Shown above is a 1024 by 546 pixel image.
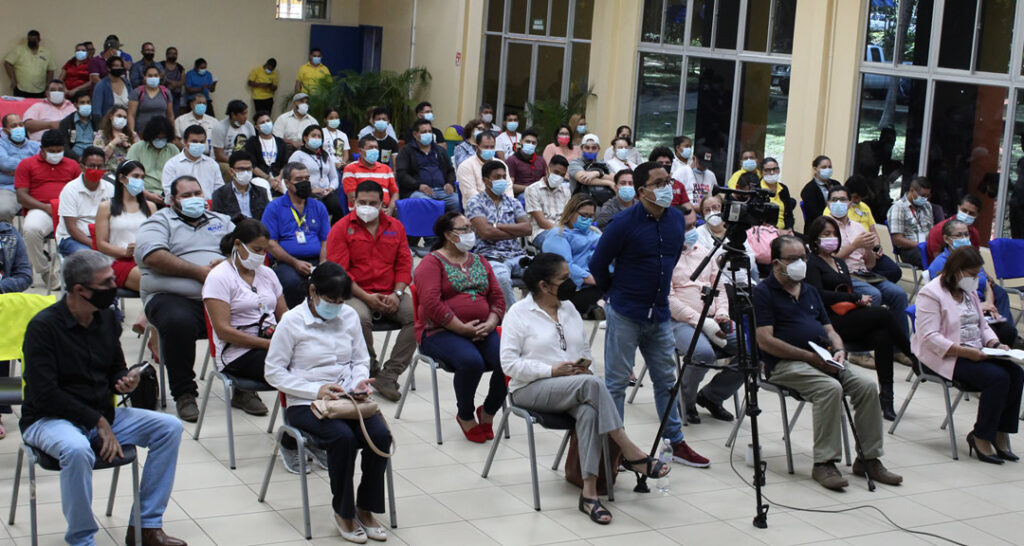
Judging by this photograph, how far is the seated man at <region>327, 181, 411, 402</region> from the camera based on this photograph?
746cm

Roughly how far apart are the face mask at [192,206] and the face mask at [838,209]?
5140mm

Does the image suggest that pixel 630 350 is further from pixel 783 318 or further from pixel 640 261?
pixel 783 318

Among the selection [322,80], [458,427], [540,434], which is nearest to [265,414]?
[458,427]

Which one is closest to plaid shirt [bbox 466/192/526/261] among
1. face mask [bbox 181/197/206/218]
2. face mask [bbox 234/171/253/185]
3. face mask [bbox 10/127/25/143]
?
face mask [bbox 234/171/253/185]

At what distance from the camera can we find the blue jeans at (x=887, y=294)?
9.02m

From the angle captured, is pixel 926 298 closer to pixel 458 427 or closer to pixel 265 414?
pixel 458 427

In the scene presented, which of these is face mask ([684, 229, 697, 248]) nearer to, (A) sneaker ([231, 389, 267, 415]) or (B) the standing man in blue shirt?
(B) the standing man in blue shirt

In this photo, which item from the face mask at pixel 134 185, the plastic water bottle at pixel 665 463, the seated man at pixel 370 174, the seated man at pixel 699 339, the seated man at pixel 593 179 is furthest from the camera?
the seated man at pixel 593 179

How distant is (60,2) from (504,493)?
49.7ft

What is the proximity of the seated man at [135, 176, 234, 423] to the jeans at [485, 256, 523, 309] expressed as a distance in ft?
6.71

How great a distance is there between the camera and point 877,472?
6566mm

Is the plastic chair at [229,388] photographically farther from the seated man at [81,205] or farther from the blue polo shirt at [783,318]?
the blue polo shirt at [783,318]

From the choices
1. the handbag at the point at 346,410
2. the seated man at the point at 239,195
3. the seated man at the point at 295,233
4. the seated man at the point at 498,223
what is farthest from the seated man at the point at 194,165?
the handbag at the point at 346,410

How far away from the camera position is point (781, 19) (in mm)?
14727
